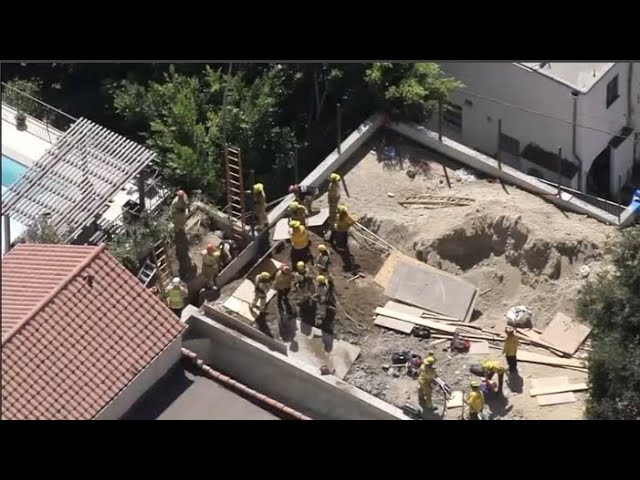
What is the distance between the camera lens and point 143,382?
3095 cm

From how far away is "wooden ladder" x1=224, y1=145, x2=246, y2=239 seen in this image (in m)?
35.7

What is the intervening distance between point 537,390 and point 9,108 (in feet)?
48.3

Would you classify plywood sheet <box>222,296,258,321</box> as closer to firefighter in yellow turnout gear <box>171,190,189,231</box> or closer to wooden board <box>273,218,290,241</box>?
wooden board <box>273,218,290,241</box>

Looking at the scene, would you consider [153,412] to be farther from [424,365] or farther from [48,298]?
[424,365]

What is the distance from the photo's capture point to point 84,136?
35.5 m

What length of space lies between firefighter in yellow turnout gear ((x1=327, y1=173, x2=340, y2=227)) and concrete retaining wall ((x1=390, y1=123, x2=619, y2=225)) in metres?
3.54

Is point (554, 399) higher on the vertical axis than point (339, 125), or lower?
lower

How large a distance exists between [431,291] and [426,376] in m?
4.15

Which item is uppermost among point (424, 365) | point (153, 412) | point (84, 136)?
point (84, 136)

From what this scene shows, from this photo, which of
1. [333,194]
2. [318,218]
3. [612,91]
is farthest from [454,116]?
[333,194]

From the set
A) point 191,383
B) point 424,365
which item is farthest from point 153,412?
point 424,365

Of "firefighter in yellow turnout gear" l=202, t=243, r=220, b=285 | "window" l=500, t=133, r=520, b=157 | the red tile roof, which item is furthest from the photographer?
"window" l=500, t=133, r=520, b=157

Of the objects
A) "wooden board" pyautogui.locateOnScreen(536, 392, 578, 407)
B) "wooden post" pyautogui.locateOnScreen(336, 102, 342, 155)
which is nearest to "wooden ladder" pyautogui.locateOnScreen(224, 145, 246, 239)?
"wooden post" pyautogui.locateOnScreen(336, 102, 342, 155)

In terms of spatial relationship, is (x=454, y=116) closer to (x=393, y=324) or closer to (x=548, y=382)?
(x=393, y=324)
